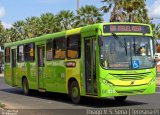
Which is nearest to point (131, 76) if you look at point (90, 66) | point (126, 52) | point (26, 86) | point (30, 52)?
point (126, 52)

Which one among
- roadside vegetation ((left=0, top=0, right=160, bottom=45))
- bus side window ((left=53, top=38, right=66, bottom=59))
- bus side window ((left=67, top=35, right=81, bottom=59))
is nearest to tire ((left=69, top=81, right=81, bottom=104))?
bus side window ((left=67, top=35, right=81, bottom=59))

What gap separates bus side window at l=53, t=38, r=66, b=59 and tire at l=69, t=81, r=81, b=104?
1376 mm

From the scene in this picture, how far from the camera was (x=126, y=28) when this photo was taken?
622 inches

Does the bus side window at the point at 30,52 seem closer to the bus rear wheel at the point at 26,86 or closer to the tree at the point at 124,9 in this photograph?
the bus rear wheel at the point at 26,86

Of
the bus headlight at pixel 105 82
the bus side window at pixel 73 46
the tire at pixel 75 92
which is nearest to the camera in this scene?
the bus headlight at pixel 105 82

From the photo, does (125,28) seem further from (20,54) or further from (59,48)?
(20,54)

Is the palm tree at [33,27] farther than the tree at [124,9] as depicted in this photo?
Yes

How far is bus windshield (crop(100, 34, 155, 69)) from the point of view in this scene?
49.9ft

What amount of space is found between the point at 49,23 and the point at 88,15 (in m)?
13.8

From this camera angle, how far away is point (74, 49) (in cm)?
1698

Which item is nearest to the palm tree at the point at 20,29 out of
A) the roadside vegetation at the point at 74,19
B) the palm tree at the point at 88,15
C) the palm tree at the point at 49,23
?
the roadside vegetation at the point at 74,19

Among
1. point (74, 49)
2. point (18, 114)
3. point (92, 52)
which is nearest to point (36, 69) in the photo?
point (74, 49)

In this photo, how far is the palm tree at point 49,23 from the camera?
62.5m

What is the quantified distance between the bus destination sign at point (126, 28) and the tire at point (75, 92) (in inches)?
104
